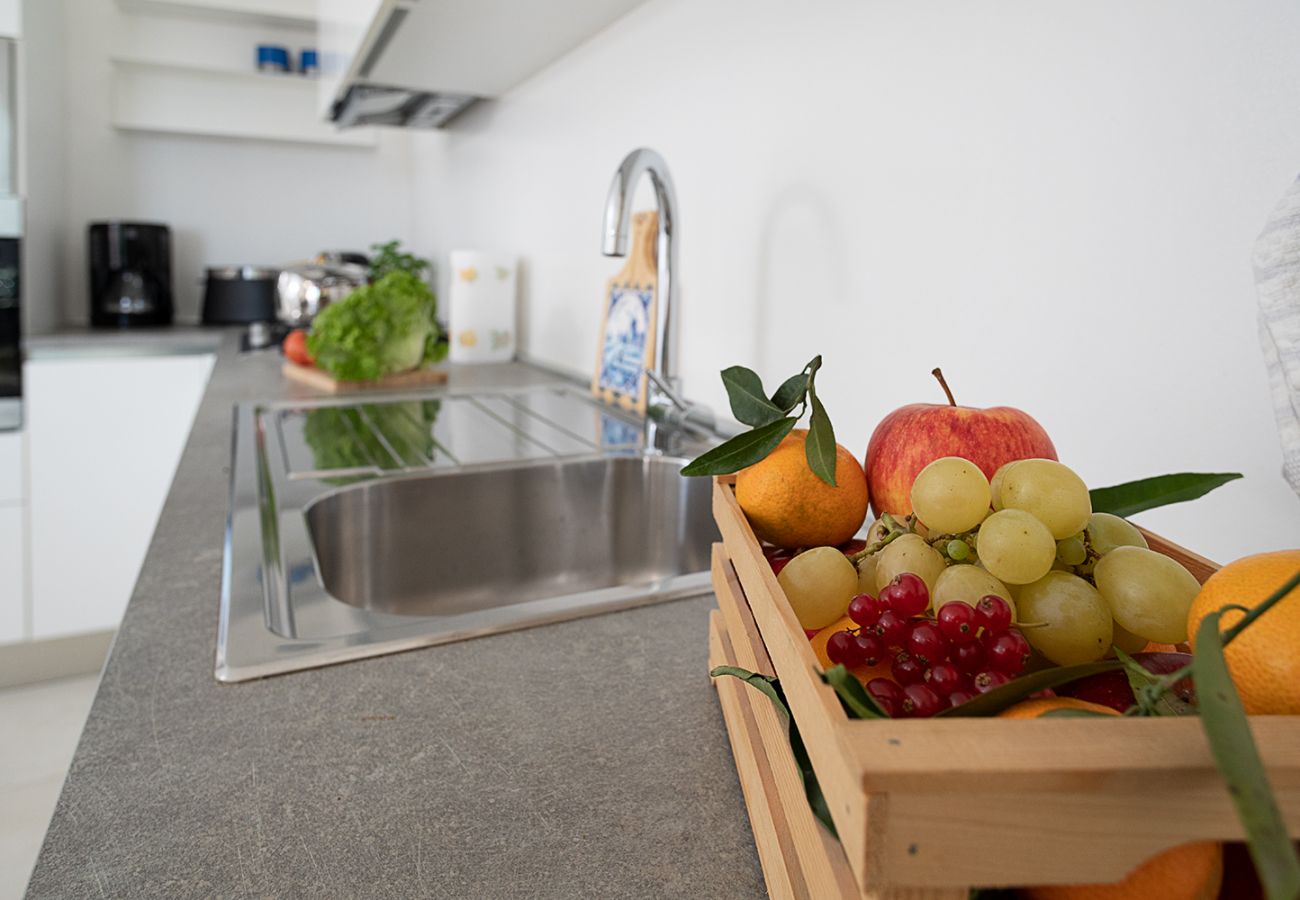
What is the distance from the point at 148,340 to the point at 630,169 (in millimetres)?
1958

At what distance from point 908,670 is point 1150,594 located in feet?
0.33

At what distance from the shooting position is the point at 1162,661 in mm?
332

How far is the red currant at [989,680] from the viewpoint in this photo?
0.29 m

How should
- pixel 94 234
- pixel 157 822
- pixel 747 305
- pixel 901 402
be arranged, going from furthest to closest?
pixel 94 234
pixel 747 305
pixel 901 402
pixel 157 822

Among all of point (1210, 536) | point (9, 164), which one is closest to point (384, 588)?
point (1210, 536)

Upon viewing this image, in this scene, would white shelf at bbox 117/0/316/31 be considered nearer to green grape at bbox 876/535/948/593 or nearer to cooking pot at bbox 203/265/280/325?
cooking pot at bbox 203/265/280/325

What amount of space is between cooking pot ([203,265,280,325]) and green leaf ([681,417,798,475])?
290cm

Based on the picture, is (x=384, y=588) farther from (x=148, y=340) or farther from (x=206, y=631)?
(x=148, y=340)

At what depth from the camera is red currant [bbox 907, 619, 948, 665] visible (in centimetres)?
30

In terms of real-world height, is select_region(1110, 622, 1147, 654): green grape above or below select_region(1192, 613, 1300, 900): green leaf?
below

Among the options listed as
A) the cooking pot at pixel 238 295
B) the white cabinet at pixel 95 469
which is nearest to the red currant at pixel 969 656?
the white cabinet at pixel 95 469

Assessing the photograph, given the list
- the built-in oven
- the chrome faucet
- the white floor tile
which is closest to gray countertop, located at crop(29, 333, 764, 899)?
the chrome faucet

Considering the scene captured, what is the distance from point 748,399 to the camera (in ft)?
1.48

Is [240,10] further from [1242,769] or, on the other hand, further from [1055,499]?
[1242,769]
